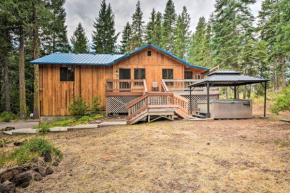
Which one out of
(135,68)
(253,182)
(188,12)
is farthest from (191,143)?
(188,12)

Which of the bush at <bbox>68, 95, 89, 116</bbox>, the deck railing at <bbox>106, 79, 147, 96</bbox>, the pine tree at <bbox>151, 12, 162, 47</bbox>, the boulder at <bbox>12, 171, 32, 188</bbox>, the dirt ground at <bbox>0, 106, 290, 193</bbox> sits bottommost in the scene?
the dirt ground at <bbox>0, 106, 290, 193</bbox>

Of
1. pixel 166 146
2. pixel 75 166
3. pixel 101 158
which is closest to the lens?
pixel 75 166

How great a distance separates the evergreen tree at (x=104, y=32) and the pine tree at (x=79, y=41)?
2.09 meters

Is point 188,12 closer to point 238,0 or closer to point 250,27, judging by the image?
point 238,0

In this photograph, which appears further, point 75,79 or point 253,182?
point 75,79

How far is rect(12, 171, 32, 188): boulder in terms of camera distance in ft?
8.10

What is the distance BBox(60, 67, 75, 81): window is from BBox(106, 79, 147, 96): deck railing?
2939 millimetres

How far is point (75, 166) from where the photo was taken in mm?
3266

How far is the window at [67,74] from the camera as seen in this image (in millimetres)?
11891

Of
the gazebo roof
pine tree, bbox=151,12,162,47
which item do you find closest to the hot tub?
the gazebo roof

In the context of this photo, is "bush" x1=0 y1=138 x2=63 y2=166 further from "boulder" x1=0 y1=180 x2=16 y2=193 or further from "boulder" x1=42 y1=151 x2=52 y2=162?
"boulder" x1=0 y1=180 x2=16 y2=193

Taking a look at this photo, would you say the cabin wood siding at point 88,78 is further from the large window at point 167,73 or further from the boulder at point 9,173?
the boulder at point 9,173

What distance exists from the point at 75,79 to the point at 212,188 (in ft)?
39.3

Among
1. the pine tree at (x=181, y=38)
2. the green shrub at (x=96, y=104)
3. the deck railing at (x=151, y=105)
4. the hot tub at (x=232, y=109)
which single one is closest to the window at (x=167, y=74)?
the deck railing at (x=151, y=105)
